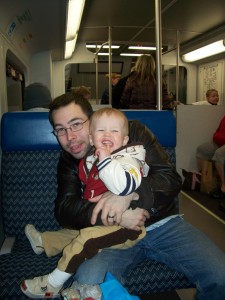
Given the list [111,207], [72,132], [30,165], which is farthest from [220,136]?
[111,207]

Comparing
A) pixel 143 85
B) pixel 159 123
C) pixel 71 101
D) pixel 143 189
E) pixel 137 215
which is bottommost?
pixel 137 215

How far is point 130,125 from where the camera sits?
5.38 ft

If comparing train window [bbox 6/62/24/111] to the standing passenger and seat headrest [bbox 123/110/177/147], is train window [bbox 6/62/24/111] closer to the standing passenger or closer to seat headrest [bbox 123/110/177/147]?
the standing passenger

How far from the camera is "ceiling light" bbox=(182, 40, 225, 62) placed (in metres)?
7.27

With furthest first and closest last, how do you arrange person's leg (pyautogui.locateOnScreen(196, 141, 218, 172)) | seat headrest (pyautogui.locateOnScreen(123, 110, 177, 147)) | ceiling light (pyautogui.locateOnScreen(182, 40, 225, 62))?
ceiling light (pyautogui.locateOnScreen(182, 40, 225, 62)), person's leg (pyautogui.locateOnScreen(196, 141, 218, 172)), seat headrest (pyautogui.locateOnScreen(123, 110, 177, 147))

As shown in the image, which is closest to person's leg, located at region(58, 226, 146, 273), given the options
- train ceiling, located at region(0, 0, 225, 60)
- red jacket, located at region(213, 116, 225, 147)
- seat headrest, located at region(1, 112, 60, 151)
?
seat headrest, located at region(1, 112, 60, 151)

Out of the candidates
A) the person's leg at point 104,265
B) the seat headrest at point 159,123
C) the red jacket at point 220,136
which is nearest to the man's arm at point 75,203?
the person's leg at point 104,265

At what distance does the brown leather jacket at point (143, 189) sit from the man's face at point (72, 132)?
0.10m

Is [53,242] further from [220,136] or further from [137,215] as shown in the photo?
[220,136]

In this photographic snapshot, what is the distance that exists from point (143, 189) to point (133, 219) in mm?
152

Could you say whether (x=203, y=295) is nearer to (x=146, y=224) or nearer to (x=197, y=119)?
(x=146, y=224)

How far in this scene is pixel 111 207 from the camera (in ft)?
4.38

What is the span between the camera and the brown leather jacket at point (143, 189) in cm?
144

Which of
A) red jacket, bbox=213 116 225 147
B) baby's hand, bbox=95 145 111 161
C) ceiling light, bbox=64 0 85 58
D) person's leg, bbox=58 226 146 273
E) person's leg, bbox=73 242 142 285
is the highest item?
ceiling light, bbox=64 0 85 58
